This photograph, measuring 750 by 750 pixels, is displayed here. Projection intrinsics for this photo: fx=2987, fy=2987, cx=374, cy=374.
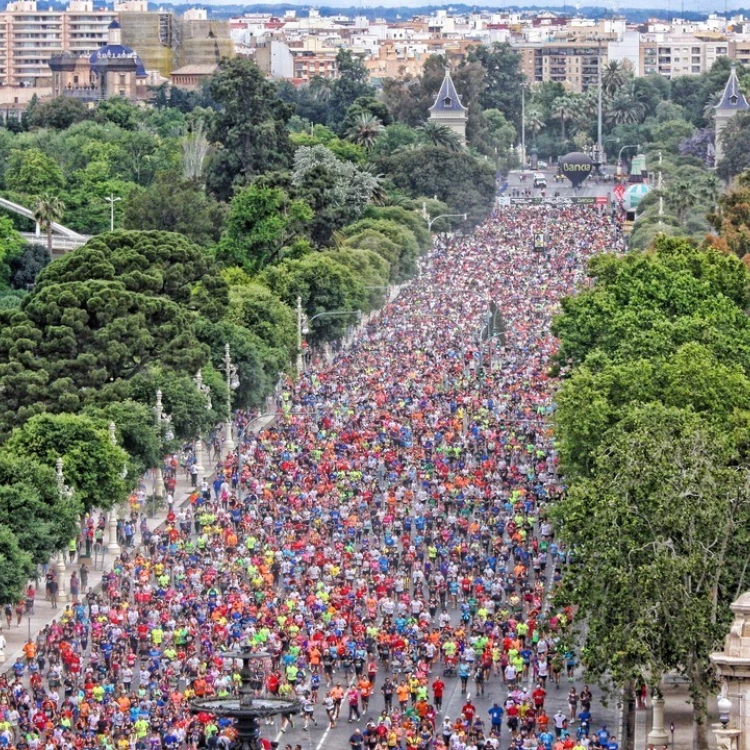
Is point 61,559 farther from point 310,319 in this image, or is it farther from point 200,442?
point 310,319

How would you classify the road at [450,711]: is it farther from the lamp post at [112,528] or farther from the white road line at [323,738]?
the lamp post at [112,528]

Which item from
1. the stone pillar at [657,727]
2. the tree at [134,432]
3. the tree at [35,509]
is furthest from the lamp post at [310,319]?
the stone pillar at [657,727]

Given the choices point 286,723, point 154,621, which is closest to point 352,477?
point 154,621

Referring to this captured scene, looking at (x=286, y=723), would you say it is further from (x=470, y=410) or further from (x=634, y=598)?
(x=470, y=410)

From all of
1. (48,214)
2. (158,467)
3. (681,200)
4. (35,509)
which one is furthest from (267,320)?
(681,200)

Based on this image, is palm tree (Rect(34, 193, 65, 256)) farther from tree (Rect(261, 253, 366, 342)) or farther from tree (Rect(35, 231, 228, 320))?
tree (Rect(35, 231, 228, 320))

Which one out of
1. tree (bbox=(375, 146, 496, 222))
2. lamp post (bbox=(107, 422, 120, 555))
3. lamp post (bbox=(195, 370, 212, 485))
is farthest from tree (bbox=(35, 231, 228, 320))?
tree (bbox=(375, 146, 496, 222))
